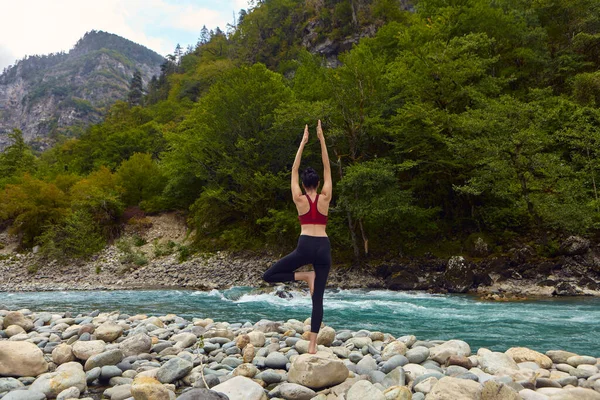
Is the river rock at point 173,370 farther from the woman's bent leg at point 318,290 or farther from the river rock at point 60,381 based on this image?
the woman's bent leg at point 318,290

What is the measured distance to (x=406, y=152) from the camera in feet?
64.4

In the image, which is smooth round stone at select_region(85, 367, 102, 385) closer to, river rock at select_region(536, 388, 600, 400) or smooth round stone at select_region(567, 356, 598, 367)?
river rock at select_region(536, 388, 600, 400)

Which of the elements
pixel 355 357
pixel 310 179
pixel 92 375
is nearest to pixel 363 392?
pixel 355 357

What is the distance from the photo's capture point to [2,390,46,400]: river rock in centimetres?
336

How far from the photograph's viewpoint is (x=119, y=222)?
30344 mm

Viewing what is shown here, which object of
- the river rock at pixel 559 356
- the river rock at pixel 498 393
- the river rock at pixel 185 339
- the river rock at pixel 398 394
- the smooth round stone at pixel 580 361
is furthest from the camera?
the river rock at pixel 185 339

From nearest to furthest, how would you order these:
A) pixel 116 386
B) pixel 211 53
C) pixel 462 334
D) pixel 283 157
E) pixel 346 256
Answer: pixel 116 386 → pixel 462 334 → pixel 346 256 → pixel 283 157 → pixel 211 53

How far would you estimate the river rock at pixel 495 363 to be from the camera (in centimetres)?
430

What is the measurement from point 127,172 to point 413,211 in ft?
86.8

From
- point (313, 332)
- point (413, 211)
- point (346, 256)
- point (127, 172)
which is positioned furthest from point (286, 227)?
point (127, 172)

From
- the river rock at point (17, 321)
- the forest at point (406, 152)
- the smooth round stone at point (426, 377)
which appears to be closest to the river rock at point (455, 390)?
the smooth round stone at point (426, 377)

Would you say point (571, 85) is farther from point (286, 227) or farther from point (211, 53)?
point (211, 53)

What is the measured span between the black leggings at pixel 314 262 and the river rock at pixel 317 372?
55cm

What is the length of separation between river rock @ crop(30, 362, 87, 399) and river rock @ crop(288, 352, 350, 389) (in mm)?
2180
